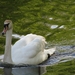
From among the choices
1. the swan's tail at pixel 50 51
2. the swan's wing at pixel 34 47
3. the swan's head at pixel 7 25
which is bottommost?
the swan's tail at pixel 50 51

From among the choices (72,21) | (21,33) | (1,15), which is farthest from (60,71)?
(1,15)

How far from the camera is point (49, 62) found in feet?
45.6

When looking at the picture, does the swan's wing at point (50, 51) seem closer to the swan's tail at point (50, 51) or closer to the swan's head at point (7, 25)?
the swan's tail at point (50, 51)

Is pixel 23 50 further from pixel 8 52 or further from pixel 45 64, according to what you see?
pixel 45 64

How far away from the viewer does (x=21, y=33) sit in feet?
53.6

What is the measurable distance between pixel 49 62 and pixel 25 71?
1.23m

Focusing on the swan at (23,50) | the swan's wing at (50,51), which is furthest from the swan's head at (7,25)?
the swan's wing at (50,51)

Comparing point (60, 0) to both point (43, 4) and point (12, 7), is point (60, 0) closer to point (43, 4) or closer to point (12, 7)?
point (43, 4)

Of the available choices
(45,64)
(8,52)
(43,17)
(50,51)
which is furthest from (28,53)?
(43,17)

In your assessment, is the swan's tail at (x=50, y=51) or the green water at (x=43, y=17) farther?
the green water at (x=43, y=17)

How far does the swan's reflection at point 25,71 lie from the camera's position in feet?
41.5

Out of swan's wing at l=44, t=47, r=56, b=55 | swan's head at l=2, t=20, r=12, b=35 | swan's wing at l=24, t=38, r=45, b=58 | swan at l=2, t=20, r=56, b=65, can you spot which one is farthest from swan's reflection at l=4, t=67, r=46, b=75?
swan's wing at l=44, t=47, r=56, b=55

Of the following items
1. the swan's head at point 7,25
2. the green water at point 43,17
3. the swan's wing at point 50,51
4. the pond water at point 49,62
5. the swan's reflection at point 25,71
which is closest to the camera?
the swan's reflection at point 25,71

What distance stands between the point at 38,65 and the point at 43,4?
7.04 metres
